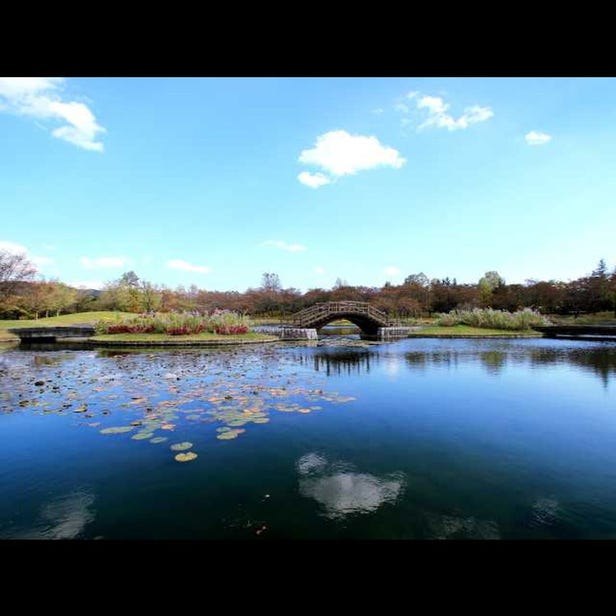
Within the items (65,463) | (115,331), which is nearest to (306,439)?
(65,463)

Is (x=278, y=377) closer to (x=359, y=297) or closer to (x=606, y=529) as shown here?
(x=606, y=529)

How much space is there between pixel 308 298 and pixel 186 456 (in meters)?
48.0

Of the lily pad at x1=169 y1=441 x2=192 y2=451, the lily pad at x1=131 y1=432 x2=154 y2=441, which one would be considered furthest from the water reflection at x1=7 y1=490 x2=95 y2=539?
the lily pad at x1=131 y1=432 x2=154 y2=441

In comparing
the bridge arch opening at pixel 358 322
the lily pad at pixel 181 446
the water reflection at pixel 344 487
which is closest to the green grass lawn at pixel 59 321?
the bridge arch opening at pixel 358 322

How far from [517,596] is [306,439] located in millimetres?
4049

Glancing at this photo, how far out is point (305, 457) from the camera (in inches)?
189

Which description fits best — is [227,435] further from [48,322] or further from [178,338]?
[48,322]

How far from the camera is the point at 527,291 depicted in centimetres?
4444

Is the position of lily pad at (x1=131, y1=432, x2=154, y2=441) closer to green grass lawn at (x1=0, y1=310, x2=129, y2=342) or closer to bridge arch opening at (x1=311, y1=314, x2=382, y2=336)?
green grass lawn at (x1=0, y1=310, x2=129, y2=342)

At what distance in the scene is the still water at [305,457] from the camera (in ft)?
11.0

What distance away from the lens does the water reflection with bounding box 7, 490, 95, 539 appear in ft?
10.3

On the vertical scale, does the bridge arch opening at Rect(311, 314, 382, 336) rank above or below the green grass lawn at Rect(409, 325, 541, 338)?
above

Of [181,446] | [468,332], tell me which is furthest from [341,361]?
[468,332]

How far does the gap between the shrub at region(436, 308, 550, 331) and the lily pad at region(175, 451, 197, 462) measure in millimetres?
25493
